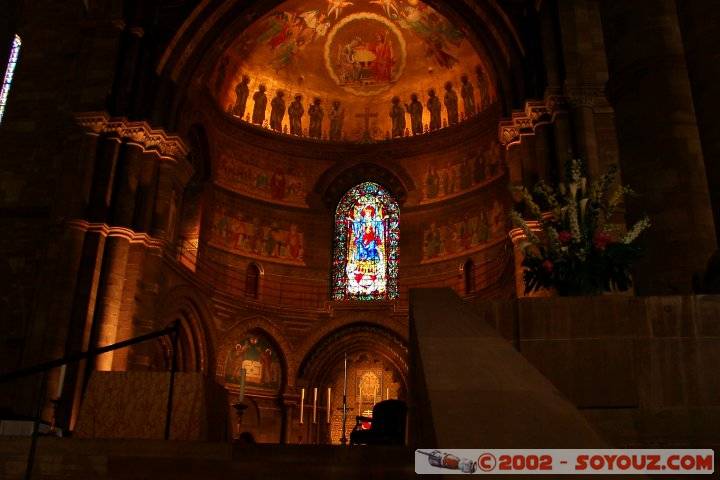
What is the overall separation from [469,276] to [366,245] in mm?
3869

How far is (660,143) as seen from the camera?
10.7 meters

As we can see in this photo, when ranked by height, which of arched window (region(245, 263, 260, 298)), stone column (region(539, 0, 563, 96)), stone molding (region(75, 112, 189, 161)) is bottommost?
arched window (region(245, 263, 260, 298))

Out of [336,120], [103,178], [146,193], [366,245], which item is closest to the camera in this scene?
[103,178]

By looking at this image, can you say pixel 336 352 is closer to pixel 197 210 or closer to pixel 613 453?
pixel 197 210

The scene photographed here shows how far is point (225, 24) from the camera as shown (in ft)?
59.6

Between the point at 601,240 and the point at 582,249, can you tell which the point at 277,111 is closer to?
the point at 582,249

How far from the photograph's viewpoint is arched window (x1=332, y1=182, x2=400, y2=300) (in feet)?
73.0

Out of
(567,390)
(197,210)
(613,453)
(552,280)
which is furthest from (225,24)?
(613,453)

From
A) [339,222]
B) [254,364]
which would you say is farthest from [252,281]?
[339,222]

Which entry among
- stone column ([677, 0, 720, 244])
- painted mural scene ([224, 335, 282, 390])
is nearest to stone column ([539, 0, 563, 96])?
stone column ([677, 0, 720, 244])

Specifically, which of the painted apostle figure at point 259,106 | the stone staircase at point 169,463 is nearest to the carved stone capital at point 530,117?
the painted apostle figure at point 259,106

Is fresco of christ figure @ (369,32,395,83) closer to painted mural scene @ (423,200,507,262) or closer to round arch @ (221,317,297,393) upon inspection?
painted mural scene @ (423,200,507,262)

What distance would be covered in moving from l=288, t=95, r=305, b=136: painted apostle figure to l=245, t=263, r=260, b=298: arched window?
4881 mm

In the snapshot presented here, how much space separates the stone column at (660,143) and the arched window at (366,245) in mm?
11338
